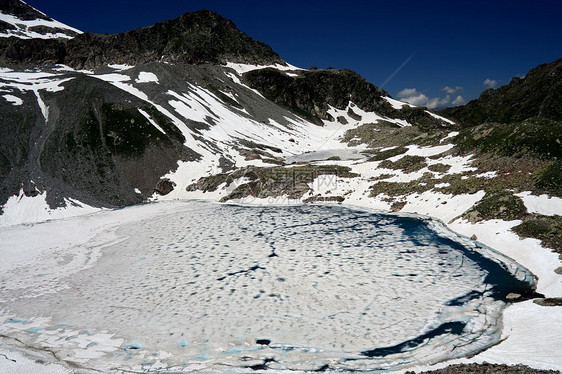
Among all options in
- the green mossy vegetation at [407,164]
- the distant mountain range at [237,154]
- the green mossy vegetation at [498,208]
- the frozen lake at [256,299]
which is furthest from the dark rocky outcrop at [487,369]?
Result: the green mossy vegetation at [407,164]

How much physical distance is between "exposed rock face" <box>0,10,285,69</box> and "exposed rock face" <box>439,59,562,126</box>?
109771 millimetres

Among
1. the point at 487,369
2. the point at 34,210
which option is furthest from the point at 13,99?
the point at 487,369

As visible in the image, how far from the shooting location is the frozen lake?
13562 millimetres

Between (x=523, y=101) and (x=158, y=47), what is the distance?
179m

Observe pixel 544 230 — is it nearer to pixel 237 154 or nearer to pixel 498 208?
pixel 498 208

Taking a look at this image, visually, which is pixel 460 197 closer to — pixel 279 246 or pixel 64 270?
pixel 279 246

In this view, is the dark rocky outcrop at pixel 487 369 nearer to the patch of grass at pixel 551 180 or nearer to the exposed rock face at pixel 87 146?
the patch of grass at pixel 551 180

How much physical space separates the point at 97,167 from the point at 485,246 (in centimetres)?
5962

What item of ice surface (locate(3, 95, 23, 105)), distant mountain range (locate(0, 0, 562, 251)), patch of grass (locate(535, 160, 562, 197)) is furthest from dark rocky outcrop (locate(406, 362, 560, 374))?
ice surface (locate(3, 95, 23, 105))

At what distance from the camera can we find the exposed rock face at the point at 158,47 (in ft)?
541

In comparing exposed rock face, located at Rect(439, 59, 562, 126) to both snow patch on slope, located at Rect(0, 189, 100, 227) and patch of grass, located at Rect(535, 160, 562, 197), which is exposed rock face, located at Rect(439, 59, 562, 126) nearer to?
patch of grass, located at Rect(535, 160, 562, 197)

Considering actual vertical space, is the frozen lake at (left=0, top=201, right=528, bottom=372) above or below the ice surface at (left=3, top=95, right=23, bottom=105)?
below

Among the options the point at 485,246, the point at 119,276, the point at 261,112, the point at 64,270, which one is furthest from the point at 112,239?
the point at 261,112

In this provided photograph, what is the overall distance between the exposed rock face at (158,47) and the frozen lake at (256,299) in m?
155
